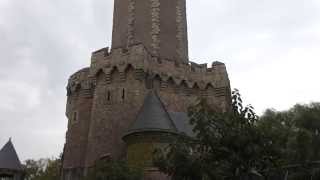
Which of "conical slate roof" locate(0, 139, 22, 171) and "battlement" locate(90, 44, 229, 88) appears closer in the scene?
"battlement" locate(90, 44, 229, 88)

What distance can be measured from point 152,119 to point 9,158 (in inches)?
567

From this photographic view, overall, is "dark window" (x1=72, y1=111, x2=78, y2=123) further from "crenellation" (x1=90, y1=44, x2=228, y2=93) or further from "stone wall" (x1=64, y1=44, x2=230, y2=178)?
"crenellation" (x1=90, y1=44, x2=228, y2=93)

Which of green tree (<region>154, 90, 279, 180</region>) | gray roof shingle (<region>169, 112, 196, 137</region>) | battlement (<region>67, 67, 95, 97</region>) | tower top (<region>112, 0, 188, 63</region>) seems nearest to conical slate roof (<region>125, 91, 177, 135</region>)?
gray roof shingle (<region>169, 112, 196, 137</region>)

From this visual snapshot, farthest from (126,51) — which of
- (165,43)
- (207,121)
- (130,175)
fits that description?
(207,121)

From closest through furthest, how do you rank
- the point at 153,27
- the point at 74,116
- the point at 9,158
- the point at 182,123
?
the point at 182,123, the point at 74,116, the point at 153,27, the point at 9,158

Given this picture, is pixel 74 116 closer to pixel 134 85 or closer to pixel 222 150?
pixel 134 85

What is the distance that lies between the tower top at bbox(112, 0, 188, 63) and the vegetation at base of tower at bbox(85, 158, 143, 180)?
31.2 ft

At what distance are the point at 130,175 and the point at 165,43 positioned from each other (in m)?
11.6

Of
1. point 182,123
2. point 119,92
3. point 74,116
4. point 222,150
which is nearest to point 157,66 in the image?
point 119,92

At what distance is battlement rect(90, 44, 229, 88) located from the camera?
2856 cm

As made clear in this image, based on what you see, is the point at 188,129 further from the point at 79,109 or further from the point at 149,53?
the point at 79,109

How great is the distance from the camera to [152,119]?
1002 inches

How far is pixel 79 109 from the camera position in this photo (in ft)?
99.7

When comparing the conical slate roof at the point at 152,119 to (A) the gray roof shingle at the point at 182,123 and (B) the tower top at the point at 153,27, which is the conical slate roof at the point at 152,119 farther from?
(B) the tower top at the point at 153,27
